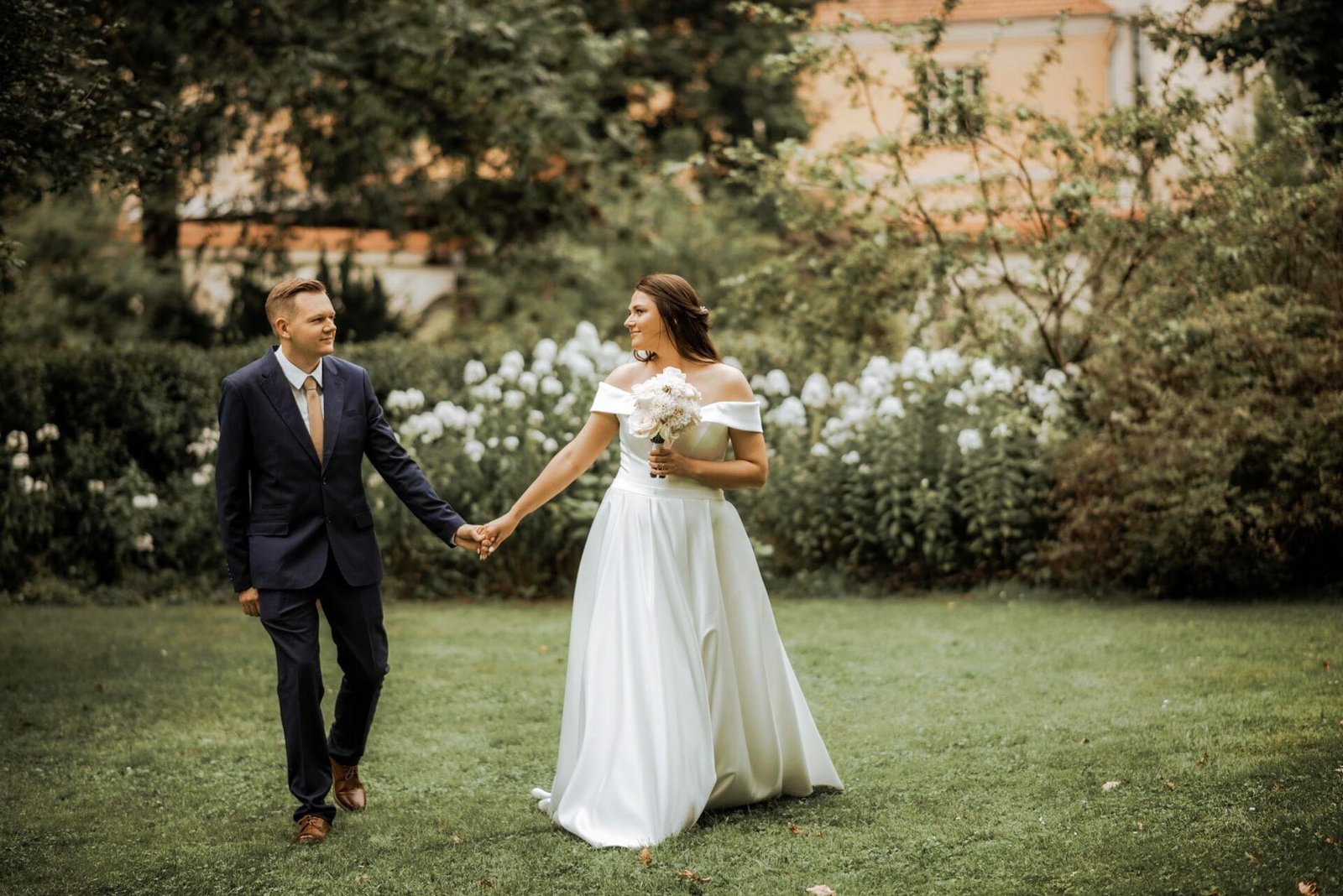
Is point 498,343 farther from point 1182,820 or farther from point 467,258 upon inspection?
point 1182,820

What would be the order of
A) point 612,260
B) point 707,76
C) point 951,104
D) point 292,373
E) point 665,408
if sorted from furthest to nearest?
point 707,76 → point 612,260 → point 951,104 → point 292,373 → point 665,408

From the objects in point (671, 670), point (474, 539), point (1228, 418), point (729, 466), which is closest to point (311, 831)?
point (474, 539)

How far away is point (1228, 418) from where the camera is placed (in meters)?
9.41

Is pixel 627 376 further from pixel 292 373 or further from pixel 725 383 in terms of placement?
pixel 292 373

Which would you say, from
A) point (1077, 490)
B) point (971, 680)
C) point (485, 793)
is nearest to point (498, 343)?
point (1077, 490)

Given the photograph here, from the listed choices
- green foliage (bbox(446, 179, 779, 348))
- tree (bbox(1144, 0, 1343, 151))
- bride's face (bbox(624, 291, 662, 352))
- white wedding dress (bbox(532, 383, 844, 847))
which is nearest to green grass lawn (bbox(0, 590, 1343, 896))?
white wedding dress (bbox(532, 383, 844, 847))

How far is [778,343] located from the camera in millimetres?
13398

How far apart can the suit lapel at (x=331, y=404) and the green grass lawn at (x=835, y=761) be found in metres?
1.55

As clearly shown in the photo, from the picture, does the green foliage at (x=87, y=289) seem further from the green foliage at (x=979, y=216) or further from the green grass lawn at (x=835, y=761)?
the green grass lawn at (x=835, y=761)

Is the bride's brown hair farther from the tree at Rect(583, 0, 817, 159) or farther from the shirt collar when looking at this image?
the tree at Rect(583, 0, 817, 159)

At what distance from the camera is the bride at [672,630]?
511cm

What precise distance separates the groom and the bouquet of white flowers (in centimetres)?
116

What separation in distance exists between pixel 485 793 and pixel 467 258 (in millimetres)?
14712

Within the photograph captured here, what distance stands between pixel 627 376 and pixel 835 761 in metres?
2.11
